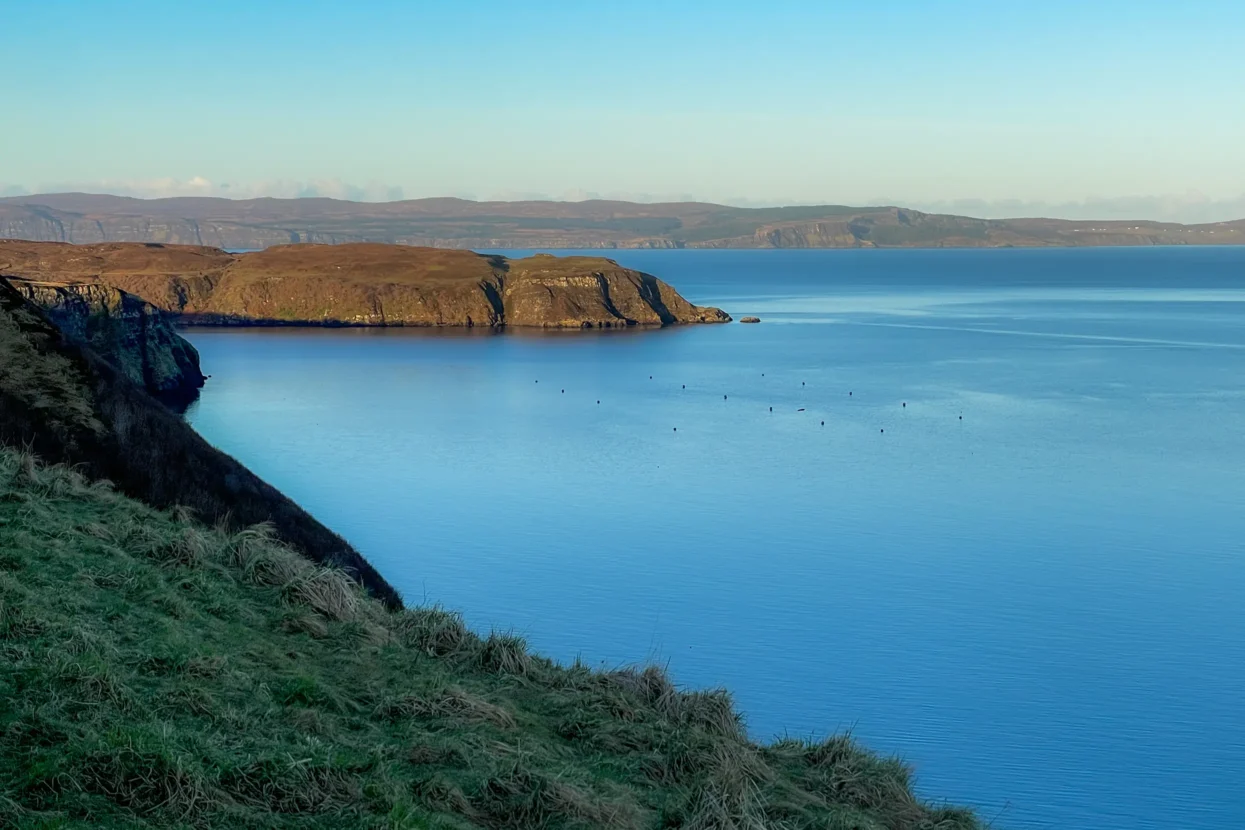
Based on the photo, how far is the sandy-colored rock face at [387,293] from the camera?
152625 millimetres

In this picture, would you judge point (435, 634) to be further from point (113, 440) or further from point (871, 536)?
point (871, 536)

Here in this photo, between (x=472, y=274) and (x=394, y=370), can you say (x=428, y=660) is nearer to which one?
(x=394, y=370)

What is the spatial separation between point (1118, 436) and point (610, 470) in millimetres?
26528

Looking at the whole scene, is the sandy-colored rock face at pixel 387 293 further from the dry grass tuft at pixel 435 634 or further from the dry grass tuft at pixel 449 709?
the dry grass tuft at pixel 449 709

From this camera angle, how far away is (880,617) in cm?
3275

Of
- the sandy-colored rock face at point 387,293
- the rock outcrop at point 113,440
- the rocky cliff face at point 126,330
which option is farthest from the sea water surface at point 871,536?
the sandy-colored rock face at point 387,293

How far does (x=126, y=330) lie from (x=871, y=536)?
54932 millimetres

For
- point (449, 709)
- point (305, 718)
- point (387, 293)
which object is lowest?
point (387, 293)

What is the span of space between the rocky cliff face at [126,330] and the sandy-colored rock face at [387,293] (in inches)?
2549

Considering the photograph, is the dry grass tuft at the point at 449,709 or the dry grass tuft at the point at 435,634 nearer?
the dry grass tuft at the point at 449,709

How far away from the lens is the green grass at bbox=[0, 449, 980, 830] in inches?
310

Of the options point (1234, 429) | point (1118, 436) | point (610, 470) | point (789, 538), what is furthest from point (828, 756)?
point (1234, 429)

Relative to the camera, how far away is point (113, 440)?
21.5 m

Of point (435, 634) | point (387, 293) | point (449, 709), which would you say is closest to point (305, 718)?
point (449, 709)
